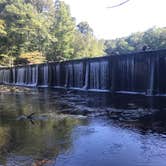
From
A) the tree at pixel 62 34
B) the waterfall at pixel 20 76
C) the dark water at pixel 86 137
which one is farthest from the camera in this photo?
the tree at pixel 62 34

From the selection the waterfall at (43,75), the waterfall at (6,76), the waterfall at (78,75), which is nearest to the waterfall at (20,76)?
the waterfall at (6,76)

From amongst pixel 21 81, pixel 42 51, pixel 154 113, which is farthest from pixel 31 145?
pixel 42 51

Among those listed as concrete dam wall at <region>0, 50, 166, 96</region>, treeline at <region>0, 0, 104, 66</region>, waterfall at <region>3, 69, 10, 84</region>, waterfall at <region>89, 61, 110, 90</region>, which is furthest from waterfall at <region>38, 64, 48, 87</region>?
treeline at <region>0, 0, 104, 66</region>

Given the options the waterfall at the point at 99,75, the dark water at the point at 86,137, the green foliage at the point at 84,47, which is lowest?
the dark water at the point at 86,137

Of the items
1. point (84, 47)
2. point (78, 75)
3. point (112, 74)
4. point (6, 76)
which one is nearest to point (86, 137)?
point (112, 74)

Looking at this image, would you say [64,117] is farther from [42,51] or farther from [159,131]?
[42,51]

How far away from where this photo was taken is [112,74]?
24328 mm

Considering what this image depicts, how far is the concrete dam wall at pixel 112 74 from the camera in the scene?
2102 cm

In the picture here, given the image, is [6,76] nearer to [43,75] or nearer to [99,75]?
[43,75]

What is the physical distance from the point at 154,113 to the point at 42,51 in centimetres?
3748

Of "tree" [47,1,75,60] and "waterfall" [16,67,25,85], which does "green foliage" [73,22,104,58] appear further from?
"waterfall" [16,67,25,85]

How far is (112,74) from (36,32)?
25.4 m

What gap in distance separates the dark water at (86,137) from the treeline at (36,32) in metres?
31.7

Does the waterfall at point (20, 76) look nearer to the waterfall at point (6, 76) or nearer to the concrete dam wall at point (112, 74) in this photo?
the waterfall at point (6, 76)
